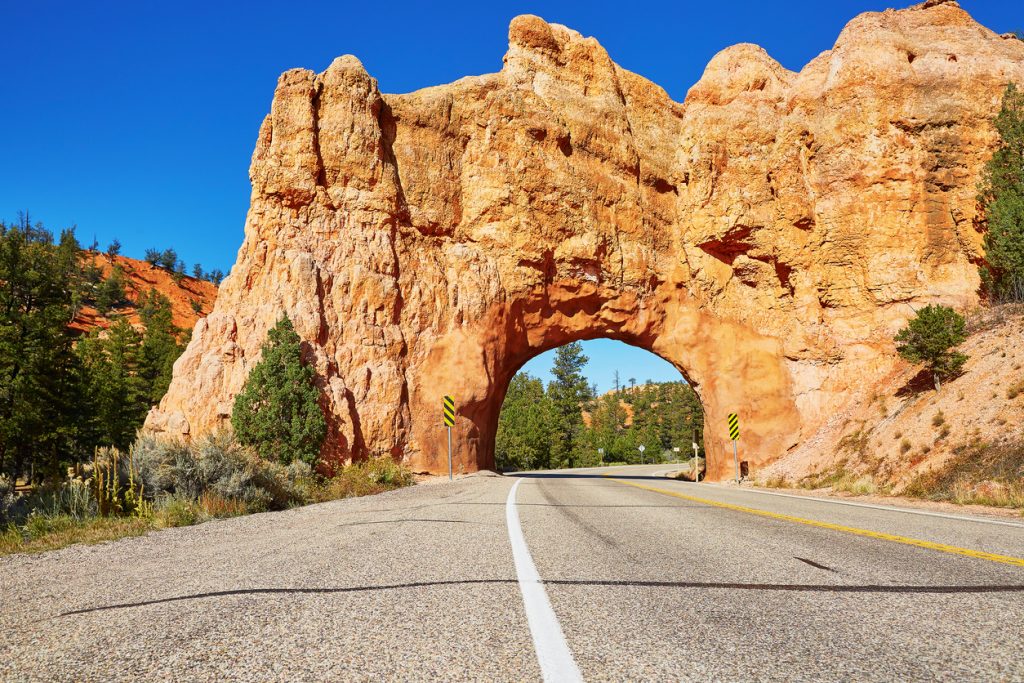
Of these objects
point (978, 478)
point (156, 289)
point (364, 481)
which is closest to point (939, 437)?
point (978, 478)

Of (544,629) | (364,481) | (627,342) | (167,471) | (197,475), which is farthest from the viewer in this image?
(627,342)

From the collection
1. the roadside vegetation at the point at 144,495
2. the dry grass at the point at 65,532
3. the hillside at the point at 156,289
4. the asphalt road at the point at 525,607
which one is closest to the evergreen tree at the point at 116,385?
the roadside vegetation at the point at 144,495

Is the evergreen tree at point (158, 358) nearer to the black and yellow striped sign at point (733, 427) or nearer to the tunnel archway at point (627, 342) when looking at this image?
the tunnel archway at point (627, 342)

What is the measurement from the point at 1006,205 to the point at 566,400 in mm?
52074

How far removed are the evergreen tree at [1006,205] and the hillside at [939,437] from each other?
1.82 meters

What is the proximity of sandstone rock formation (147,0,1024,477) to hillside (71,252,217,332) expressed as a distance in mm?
61770

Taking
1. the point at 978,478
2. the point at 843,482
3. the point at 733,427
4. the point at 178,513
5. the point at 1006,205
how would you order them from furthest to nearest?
the point at 733,427 < the point at 1006,205 < the point at 843,482 < the point at 978,478 < the point at 178,513

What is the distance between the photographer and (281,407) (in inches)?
790

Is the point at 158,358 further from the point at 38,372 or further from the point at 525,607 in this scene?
the point at 525,607

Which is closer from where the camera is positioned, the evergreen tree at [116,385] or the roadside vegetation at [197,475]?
the roadside vegetation at [197,475]

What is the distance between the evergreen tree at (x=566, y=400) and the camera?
62688 millimetres

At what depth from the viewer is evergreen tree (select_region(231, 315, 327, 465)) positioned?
768 inches

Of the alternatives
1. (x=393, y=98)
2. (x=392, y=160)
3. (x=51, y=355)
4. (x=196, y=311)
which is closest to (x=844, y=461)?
(x=392, y=160)

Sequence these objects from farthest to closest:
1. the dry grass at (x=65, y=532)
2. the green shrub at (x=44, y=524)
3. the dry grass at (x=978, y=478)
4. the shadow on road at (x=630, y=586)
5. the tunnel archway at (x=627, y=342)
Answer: the tunnel archway at (x=627, y=342), the dry grass at (x=978, y=478), the green shrub at (x=44, y=524), the dry grass at (x=65, y=532), the shadow on road at (x=630, y=586)
